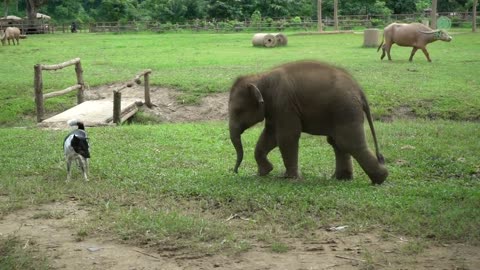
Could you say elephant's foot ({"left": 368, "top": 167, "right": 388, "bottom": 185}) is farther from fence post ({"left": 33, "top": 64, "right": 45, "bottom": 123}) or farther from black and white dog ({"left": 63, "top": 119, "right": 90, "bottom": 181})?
fence post ({"left": 33, "top": 64, "right": 45, "bottom": 123})

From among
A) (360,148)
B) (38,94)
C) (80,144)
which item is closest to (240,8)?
(38,94)

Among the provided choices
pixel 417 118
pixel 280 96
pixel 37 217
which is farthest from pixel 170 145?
pixel 417 118

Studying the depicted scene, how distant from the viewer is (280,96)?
8.61 m

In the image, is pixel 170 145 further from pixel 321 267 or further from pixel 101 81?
pixel 101 81

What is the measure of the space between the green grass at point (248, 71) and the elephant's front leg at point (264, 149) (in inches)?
300

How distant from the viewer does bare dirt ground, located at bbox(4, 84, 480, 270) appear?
19.0 feet

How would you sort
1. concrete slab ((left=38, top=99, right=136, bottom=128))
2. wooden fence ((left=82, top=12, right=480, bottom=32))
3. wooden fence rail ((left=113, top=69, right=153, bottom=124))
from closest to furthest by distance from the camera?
concrete slab ((left=38, top=99, right=136, bottom=128)) < wooden fence rail ((left=113, top=69, right=153, bottom=124)) < wooden fence ((left=82, top=12, right=480, bottom=32))

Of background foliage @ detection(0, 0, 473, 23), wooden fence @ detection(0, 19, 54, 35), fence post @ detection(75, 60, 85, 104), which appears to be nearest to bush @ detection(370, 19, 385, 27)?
background foliage @ detection(0, 0, 473, 23)

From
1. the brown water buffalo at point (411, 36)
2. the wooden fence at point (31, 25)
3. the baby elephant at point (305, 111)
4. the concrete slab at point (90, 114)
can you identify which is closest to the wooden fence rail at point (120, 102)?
the concrete slab at point (90, 114)

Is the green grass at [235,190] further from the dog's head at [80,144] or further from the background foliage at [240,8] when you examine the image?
the background foliage at [240,8]

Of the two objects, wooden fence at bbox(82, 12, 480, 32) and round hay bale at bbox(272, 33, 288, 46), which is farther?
wooden fence at bbox(82, 12, 480, 32)

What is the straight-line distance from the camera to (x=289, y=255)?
6.04 m

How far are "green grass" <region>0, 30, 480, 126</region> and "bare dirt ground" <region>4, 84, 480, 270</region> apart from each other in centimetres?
1009

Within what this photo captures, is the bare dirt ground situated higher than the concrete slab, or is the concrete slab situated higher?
the concrete slab
